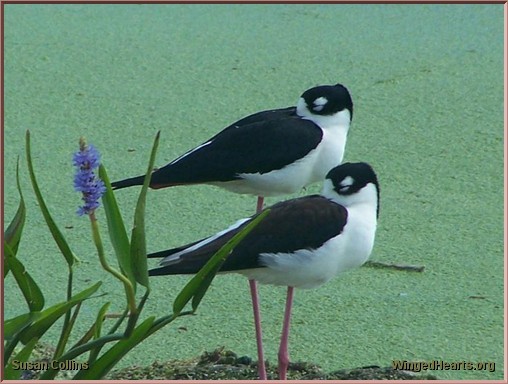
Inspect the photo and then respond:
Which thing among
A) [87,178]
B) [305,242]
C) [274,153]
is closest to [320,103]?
[274,153]

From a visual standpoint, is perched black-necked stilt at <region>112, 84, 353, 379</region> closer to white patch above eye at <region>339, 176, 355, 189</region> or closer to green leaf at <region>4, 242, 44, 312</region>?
white patch above eye at <region>339, 176, 355, 189</region>

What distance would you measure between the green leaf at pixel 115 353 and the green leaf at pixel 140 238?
0.06 meters

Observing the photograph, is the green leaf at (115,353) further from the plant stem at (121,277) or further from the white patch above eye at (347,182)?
the white patch above eye at (347,182)

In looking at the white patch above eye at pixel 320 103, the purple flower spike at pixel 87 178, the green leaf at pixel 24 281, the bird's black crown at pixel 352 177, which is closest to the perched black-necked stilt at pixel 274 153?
the white patch above eye at pixel 320 103

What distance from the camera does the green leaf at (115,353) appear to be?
1.57m

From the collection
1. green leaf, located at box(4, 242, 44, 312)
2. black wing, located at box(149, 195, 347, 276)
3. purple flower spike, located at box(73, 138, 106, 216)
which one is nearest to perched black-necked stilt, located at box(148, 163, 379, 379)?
black wing, located at box(149, 195, 347, 276)

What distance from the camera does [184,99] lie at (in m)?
3.42

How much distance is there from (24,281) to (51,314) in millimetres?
62

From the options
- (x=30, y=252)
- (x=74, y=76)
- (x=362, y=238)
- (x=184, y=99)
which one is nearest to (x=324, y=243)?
(x=362, y=238)

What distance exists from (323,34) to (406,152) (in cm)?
87

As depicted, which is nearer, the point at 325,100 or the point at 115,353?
the point at 115,353

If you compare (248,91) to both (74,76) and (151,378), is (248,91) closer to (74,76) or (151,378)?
(74,76)

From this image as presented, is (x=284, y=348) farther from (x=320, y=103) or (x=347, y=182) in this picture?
(x=320, y=103)

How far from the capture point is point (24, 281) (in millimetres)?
1628
